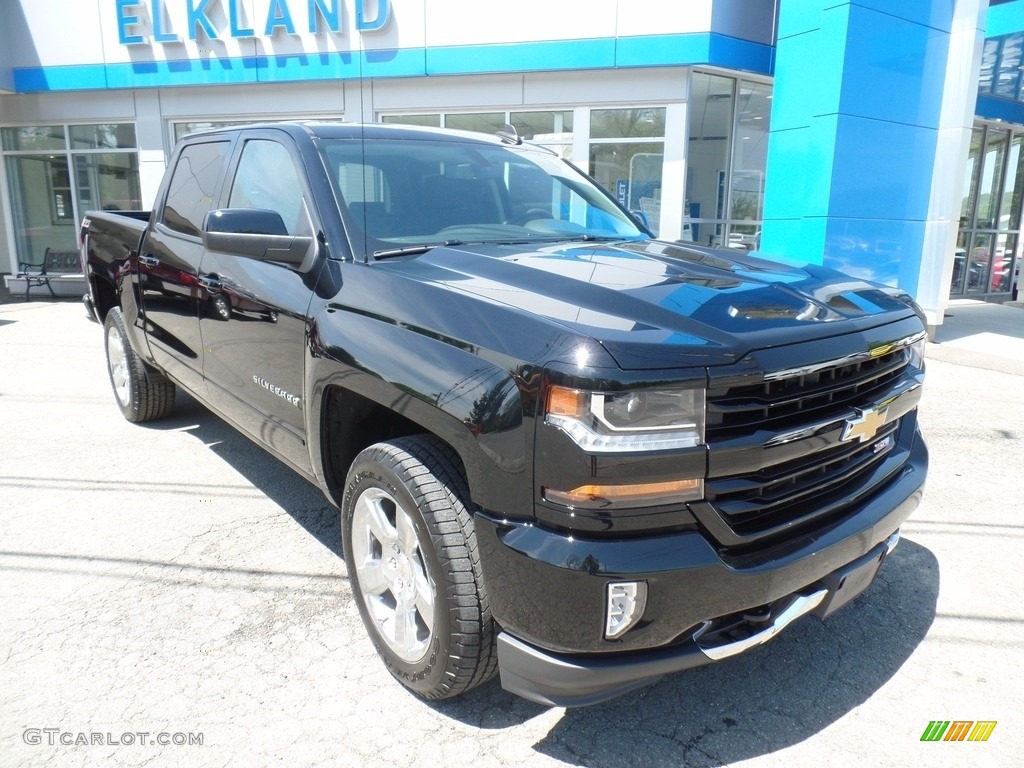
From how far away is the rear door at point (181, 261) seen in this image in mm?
3875

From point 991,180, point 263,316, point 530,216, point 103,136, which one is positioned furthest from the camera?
point 991,180

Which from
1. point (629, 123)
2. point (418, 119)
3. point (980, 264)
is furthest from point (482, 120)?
point (980, 264)

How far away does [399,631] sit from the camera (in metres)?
2.51

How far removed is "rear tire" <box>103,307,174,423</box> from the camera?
17.2 ft

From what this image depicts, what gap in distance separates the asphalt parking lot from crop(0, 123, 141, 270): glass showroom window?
37.1ft

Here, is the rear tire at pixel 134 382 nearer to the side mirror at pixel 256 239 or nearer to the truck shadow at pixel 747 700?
the side mirror at pixel 256 239

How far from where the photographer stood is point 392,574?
8.32 feet

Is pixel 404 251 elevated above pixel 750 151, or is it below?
below

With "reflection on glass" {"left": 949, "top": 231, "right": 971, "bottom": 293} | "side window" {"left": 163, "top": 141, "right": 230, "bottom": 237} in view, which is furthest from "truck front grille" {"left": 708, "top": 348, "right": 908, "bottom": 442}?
"reflection on glass" {"left": 949, "top": 231, "right": 971, "bottom": 293}

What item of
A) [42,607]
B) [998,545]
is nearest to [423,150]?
[42,607]

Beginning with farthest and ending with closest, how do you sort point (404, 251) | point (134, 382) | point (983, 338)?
point (983, 338)
point (134, 382)
point (404, 251)

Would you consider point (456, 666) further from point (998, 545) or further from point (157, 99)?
point (157, 99)

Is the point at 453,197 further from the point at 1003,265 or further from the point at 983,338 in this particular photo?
the point at 1003,265

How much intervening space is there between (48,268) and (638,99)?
11013mm
